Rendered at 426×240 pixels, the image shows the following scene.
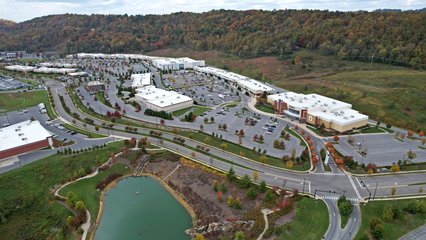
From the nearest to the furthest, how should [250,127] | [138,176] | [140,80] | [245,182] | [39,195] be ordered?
1. [245,182]
2. [39,195]
3. [138,176]
4. [250,127]
5. [140,80]

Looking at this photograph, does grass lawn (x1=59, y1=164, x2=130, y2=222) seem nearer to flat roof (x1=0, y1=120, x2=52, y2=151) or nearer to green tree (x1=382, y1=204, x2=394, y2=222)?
flat roof (x1=0, y1=120, x2=52, y2=151)

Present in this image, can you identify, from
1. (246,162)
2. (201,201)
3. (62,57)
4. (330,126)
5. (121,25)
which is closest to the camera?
(201,201)

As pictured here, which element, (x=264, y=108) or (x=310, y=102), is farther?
(x=264, y=108)

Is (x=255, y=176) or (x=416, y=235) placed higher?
(x=255, y=176)

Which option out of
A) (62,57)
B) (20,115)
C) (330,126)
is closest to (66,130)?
(20,115)

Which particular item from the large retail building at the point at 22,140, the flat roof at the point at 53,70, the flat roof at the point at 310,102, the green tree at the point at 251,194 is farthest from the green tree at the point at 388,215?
the flat roof at the point at 53,70

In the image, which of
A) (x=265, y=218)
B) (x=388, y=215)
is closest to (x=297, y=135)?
(x=388, y=215)

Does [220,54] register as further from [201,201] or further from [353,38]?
[201,201]

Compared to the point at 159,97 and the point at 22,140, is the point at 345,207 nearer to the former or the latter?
the point at 22,140
